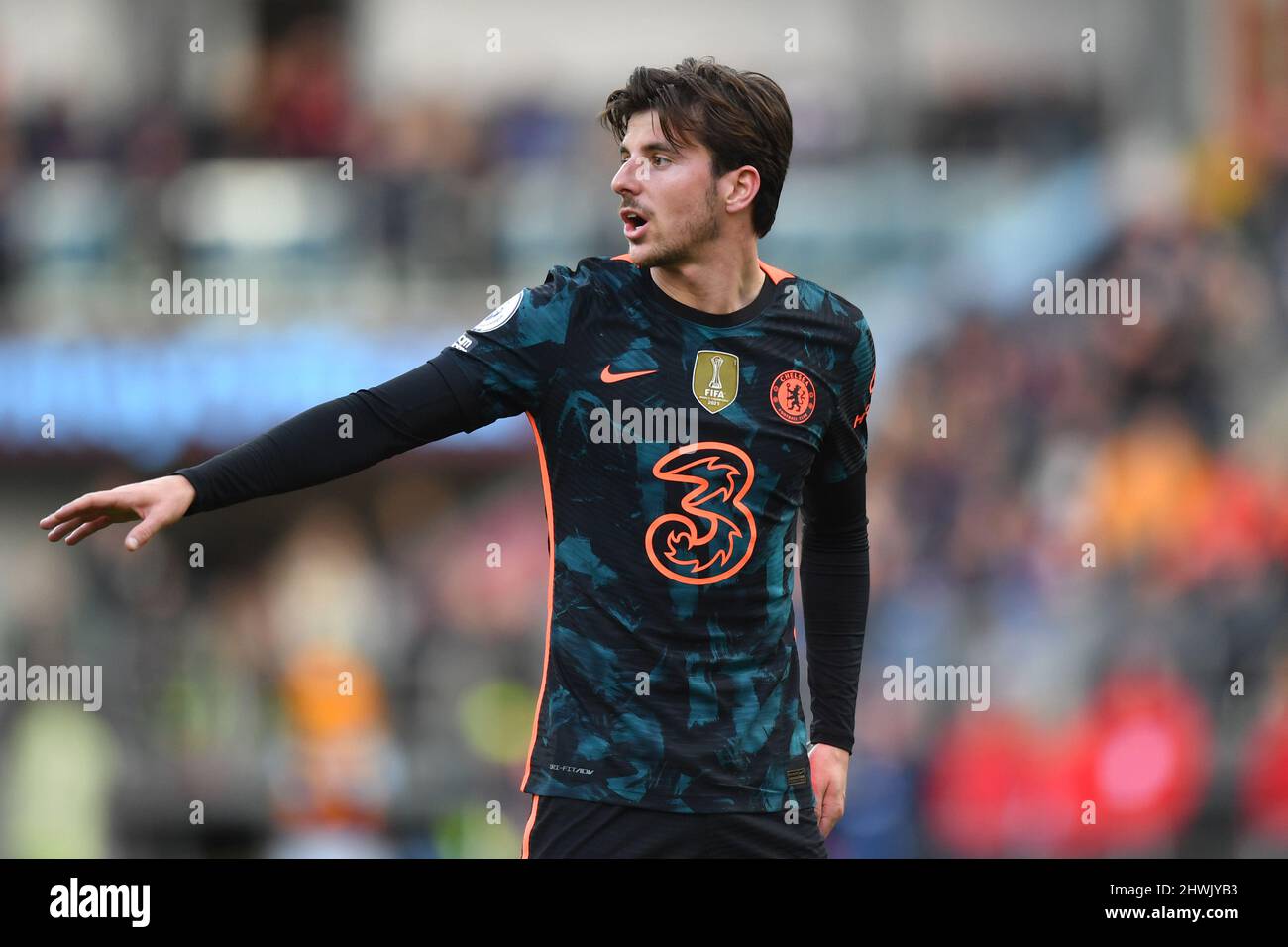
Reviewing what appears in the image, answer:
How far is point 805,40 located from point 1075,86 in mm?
2437

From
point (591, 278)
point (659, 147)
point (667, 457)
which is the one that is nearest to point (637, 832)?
point (667, 457)

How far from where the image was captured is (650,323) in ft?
14.1

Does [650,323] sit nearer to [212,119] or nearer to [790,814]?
[790,814]

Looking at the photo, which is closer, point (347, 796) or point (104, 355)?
point (347, 796)

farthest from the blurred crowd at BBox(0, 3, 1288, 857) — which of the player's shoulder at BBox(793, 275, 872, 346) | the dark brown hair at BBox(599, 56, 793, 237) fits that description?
the dark brown hair at BBox(599, 56, 793, 237)

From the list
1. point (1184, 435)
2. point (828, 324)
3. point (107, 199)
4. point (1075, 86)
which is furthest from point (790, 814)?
point (1075, 86)

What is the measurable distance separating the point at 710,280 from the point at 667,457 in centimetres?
44

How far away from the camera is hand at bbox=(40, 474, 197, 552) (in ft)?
12.2

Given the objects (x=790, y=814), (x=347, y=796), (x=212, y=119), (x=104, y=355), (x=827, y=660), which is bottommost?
(x=347, y=796)

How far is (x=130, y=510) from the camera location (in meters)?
3.79

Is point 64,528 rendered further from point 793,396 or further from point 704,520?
point 793,396

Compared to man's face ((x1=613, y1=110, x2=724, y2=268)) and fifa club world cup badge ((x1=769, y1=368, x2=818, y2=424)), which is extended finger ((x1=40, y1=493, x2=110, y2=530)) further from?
fifa club world cup badge ((x1=769, y1=368, x2=818, y2=424))

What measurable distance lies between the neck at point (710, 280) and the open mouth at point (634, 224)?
10 cm

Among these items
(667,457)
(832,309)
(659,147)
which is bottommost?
(667,457)
